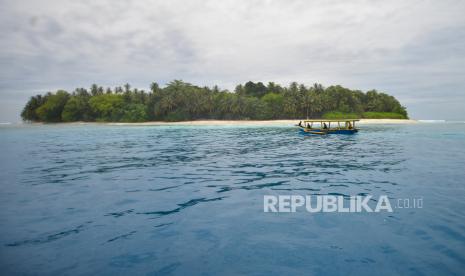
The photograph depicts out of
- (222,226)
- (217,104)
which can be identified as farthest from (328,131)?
(217,104)

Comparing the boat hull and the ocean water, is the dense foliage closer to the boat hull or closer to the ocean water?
the boat hull

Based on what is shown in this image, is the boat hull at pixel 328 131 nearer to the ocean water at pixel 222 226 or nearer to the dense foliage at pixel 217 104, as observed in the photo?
the ocean water at pixel 222 226

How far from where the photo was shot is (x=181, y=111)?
94.1 metres

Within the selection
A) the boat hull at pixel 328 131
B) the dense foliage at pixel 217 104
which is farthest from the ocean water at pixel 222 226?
the dense foliage at pixel 217 104

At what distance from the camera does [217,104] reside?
92.1 m

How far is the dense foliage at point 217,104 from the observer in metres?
91.7

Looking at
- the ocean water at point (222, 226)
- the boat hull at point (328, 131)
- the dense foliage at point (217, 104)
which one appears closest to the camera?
the ocean water at point (222, 226)

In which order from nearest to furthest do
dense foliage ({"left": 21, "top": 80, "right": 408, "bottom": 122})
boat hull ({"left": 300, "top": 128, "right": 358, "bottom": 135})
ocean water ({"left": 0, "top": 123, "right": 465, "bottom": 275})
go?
ocean water ({"left": 0, "top": 123, "right": 465, "bottom": 275}) < boat hull ({"left": 300, "top": 128, "right": 358, "bottom": 135}) < dense foliage ({"left": 21, "top": 80, "right": 408, "bottom": 122})

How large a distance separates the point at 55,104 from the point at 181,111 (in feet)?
183

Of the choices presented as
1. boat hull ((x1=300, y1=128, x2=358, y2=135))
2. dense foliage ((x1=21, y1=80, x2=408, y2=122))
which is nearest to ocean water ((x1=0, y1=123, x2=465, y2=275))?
boat hull ((x1=300, y1=128, x2=358, y2=135))

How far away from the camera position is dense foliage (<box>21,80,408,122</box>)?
9169 centimetres

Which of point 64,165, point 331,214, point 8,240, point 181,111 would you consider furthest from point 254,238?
point 181,111

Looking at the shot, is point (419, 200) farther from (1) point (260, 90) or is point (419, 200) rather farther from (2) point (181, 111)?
(1) point (260, 90)

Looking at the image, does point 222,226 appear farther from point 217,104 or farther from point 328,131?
point 217,104
